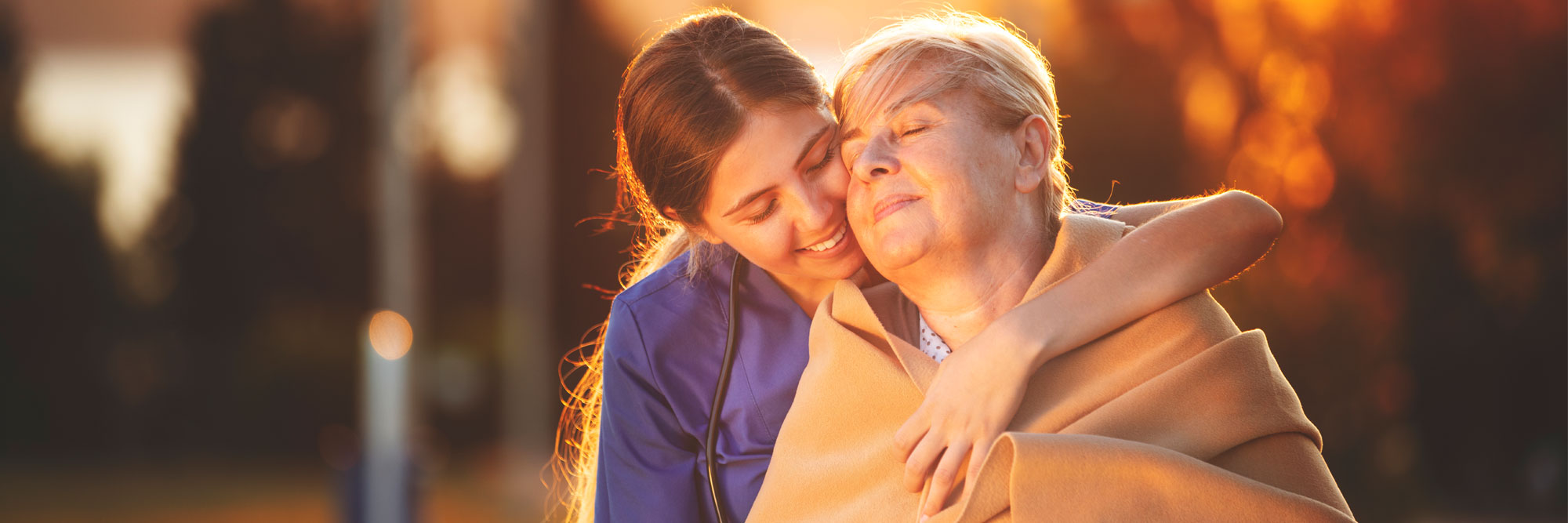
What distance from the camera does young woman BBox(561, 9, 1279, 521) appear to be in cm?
247

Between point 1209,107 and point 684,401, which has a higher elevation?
point 1209,107

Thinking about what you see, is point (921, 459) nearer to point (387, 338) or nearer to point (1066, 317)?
point (1066, 317)

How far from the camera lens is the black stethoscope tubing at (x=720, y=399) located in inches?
103

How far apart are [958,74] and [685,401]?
2.89ft

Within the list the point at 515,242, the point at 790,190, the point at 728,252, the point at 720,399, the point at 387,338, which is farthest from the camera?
the point at 515,242

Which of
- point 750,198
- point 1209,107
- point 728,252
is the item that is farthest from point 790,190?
point 1209,107

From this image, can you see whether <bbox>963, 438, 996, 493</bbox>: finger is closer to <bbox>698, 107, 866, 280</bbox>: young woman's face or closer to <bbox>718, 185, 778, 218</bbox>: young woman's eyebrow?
<bbox>698, 107, 866, 280</bbox>: young woman's face

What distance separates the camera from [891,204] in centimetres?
223

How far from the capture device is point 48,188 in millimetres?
22453

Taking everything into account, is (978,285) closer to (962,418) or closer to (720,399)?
(962,418)

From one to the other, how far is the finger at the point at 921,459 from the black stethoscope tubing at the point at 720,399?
1.90ft

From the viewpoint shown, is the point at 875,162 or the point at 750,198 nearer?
the point at 875,162

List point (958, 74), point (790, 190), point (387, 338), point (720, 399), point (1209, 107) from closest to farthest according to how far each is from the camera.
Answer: point (958, 74)
point (790, 190)
point (720, 399)
point (1209, 107)
point (387, 338)

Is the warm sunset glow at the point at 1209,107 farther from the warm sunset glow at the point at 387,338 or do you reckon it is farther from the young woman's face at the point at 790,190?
the warm sunset glow at the point at 387,338
